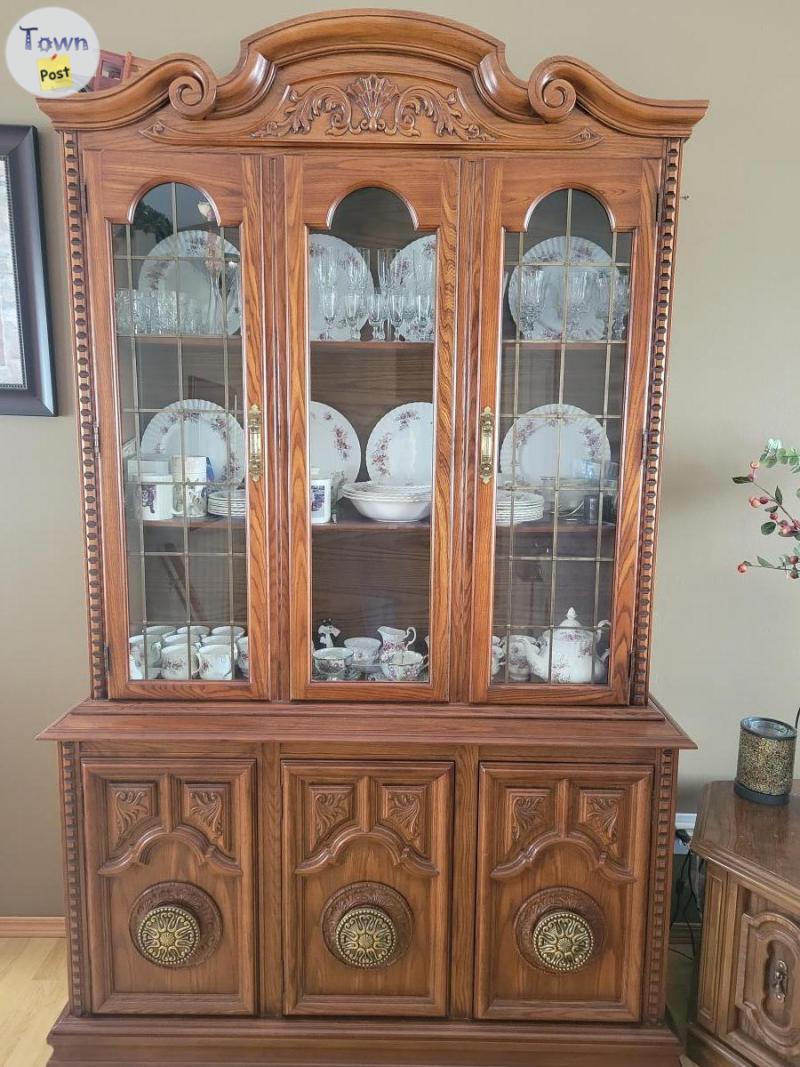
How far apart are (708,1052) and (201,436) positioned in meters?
1.67

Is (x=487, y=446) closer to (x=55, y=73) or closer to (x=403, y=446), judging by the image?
(x=403, y=446)

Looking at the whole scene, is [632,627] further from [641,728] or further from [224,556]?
[224,556]

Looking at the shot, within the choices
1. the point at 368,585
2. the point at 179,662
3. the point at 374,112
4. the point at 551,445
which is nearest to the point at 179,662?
the point at 179,662

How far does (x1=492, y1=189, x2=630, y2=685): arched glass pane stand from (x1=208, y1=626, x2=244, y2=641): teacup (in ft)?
1.73

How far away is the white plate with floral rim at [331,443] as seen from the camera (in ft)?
4.99

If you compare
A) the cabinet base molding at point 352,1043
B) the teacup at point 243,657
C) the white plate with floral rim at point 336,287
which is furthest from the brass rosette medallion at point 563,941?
the white plate with floral rim at point 336,287

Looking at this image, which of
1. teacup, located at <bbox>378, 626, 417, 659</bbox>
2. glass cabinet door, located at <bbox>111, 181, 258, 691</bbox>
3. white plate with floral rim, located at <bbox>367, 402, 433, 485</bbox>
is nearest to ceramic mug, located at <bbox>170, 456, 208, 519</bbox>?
glass cabinet door, located at <bbox>111, 181, 258, 691</bbox>

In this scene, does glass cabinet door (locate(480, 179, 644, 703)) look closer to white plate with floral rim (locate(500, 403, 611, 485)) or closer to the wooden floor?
white plate with floral rim (locate(500, 403, 611, 485))

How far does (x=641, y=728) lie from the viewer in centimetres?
150

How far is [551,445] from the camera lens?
152 cm

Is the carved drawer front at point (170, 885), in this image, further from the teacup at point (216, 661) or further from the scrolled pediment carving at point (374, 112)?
the scrolled pediment carving at point (374, 112)

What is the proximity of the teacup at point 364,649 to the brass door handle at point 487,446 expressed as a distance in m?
0.41

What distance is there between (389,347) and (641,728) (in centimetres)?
92

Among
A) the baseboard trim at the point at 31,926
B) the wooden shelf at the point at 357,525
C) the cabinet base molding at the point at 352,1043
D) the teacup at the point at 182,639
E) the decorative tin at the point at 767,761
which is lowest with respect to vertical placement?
the baseboard trim at the point at 31,926
